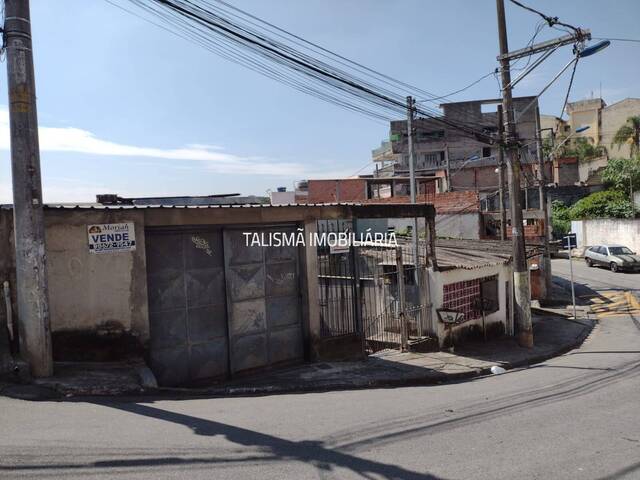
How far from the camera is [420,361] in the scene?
11.4m

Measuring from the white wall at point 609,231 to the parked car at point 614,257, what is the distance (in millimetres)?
4060

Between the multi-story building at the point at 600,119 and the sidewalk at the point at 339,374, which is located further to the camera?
the multi-story building at the point at 600,119

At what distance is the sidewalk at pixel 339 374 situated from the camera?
20.9 feet

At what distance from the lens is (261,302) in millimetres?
9523

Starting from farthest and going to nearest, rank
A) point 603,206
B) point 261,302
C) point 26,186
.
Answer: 1. point 603,206
2. point 261,302
3. point 26,186

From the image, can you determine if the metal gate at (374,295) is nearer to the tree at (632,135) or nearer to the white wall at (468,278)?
the white wall at (468,278)

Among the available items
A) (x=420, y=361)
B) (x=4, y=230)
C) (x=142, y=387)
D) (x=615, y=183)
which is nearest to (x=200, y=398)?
(x=142, y=387)

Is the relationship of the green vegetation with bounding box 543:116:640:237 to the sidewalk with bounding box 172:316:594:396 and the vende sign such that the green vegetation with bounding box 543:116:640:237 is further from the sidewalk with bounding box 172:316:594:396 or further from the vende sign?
the vende sign

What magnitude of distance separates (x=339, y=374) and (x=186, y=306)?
2.97m

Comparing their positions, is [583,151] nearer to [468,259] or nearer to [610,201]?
[610,201]

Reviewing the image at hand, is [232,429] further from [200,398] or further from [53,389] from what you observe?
[53,389]

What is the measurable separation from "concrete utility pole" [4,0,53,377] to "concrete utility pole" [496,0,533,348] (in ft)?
37.1

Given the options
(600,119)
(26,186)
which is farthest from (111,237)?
(600,119)

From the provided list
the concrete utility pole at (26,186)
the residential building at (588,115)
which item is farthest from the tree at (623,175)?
the concrete utility pole at (26,186)
